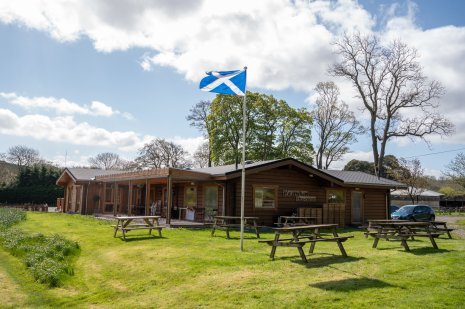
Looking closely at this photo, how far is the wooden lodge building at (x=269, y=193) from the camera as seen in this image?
1878 centimetres

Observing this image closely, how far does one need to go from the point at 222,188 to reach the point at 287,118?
2235 centimetres

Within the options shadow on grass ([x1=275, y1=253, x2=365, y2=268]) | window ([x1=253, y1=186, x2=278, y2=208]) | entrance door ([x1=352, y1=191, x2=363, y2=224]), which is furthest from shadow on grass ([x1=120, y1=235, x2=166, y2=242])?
entrance door ([x1=352, y1=191, x2=363, y2=224])

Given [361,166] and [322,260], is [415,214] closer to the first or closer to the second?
[322,260]

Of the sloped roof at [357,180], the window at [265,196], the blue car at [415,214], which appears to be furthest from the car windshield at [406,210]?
the window at [265,196]

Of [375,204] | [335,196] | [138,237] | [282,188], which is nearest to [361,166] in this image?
[375,204]

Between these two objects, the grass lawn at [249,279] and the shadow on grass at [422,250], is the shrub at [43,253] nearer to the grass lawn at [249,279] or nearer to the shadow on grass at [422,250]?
the grass lawn at [249,279]

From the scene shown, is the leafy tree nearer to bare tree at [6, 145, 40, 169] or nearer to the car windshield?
the car windshield

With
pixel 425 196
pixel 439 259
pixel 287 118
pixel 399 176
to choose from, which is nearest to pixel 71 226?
pixel 439 259

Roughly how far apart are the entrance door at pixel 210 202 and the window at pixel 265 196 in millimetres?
2011

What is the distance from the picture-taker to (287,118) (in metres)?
40.4

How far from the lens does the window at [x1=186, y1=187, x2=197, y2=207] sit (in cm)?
2164

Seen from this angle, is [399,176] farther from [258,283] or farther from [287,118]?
[258,283]

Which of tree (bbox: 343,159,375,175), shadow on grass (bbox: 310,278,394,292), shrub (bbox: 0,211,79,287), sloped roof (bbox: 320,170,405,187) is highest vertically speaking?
tree (bbox: 343,159,375,175)

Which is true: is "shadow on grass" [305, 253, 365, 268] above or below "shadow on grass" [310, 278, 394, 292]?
above
